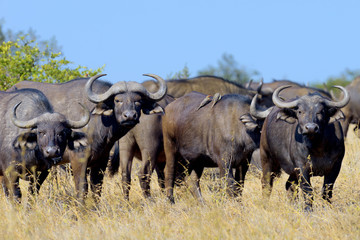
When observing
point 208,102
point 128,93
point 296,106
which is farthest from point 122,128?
point 296,106

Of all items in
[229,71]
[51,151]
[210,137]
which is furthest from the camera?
[229,71]

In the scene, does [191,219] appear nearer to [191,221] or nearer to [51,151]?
[191,221]

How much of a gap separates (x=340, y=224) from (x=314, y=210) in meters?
0.87

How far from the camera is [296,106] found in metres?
7.52

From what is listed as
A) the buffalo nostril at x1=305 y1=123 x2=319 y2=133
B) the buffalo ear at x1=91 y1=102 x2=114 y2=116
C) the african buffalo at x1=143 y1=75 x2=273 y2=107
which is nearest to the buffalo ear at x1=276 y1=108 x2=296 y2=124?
the buffalo nostril at x1=305 y1=123 x2=319 y2=133

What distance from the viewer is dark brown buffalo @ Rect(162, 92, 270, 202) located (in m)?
8.70

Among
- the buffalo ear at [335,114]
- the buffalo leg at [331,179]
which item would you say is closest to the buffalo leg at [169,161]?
the buffalo leg at [331,179]

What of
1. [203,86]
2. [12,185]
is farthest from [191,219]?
[203,86]

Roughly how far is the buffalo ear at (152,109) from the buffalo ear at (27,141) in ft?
5.21

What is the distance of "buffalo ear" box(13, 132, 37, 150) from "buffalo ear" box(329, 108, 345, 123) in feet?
10.9

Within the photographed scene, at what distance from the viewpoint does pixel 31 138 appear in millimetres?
7652

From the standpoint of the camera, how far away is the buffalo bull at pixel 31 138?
7.38 meters

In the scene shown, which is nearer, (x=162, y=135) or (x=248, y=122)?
(x=248, y=122)

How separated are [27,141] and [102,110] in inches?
45.4
